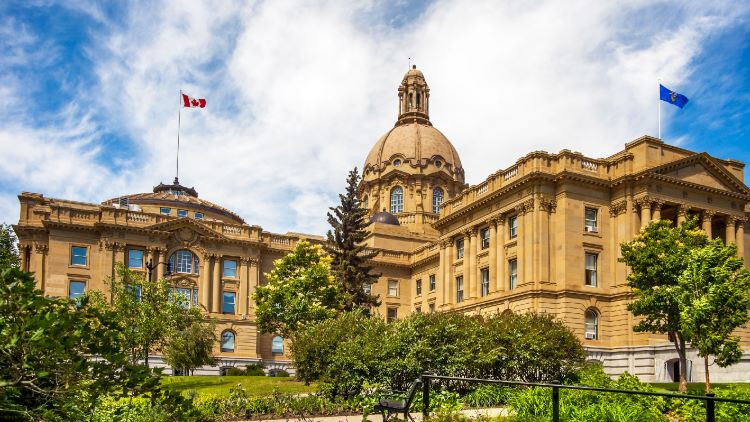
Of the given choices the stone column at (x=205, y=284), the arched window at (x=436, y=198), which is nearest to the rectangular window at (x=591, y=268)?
the stone column at (x=205, y=284)

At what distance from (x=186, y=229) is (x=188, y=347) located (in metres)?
24.1

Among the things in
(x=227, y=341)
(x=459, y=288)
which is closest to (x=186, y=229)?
(x=227, y=341)

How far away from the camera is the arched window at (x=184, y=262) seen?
66.5 metres

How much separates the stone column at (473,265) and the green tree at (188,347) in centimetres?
2108

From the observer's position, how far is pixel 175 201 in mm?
79812

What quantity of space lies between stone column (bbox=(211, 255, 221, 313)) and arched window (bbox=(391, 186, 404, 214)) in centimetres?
2867

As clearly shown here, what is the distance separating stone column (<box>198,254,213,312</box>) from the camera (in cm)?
6632

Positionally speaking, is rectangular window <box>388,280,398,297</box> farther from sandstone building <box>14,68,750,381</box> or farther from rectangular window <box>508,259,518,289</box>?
rectangular window <box>508,259,518,289</box>

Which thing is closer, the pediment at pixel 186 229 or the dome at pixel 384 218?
the pediment at pixel 186 229

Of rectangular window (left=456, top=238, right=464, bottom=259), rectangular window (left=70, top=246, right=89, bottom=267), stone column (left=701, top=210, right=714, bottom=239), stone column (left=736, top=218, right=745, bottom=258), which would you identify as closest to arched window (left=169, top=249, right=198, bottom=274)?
rectangular window (left=70, top=246, right=89, bottom=267)

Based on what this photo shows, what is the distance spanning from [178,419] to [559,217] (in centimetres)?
4382

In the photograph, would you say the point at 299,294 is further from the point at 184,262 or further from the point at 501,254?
the point at 184,262

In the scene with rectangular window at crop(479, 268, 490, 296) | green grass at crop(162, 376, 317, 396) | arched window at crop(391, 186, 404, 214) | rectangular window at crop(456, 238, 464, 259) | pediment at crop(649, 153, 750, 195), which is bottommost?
green grass at crop(162, 376, 317, 396)

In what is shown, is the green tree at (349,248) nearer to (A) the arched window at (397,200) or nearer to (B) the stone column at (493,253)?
(B) the stone column at (493,253)
